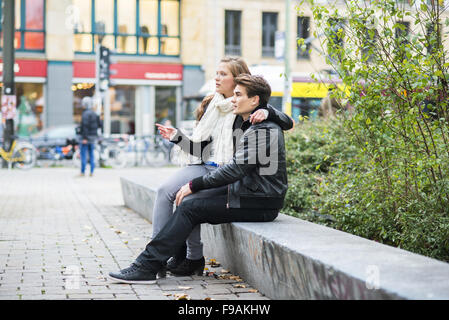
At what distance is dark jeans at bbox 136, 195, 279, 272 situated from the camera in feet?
15.2

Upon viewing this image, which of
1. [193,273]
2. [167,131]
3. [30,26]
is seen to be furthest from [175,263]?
[30,26]

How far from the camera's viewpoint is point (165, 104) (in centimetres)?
3228

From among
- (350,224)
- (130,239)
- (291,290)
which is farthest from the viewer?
(130,239)

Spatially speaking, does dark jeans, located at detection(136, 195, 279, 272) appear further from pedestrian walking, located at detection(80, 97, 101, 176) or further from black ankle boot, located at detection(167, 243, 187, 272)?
pedestrian walking, located at detection(80, 97, 101, 176)

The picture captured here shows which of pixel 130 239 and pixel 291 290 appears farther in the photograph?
pixel 130 239

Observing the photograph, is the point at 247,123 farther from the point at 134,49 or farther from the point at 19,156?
the point at 134,49

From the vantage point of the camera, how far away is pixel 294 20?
33.2 metres

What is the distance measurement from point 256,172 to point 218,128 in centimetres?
75

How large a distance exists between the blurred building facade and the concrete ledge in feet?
78.7

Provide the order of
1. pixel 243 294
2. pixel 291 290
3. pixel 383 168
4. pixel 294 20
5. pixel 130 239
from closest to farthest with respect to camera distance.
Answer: pixel 291 290, pixel 243 294, pixel 383 168, pixel 130 239, pixel 294 20
